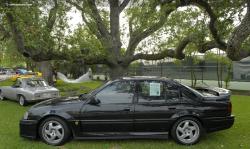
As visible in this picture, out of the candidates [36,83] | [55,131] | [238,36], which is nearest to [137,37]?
[36,83]

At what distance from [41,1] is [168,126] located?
11201 millimetres

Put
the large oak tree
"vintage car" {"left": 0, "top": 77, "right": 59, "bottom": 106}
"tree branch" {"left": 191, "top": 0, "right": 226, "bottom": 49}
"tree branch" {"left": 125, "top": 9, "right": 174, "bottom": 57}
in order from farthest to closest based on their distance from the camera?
"vintage car" {"left": 0, "top": 77, "right": 59, "bottom": 106}, "tree branch" {"left": 125, "top": 9, "right": 174, "bottom": 57}, the large oak tree, "tree branch" {"left": 191, "top": 0, "right": 226, "bottom": 49}

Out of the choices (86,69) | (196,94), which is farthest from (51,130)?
(86,69)

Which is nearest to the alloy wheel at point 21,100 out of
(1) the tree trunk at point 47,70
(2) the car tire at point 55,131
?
(2) the car tire at point 55,131

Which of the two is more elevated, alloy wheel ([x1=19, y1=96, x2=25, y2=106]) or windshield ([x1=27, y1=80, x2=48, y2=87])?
windshield ([x1=27, y1=80, x2=48, y2=87])

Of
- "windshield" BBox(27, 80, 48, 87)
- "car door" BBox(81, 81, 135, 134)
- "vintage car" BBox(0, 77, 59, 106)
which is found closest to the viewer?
"car door" BBox(81, 81, 135, 134)

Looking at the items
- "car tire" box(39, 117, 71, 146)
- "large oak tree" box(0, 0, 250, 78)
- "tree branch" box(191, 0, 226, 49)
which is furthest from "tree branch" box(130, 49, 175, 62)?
"car tire" box(39, 117, 71, 146)

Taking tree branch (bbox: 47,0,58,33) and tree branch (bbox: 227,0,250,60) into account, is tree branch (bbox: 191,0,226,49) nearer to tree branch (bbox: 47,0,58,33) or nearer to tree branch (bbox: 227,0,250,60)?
tree branch (bbox: 227,0,250,60)

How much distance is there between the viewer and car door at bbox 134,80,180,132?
8.89m

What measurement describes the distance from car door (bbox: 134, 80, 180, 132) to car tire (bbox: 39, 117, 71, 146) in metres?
1.58

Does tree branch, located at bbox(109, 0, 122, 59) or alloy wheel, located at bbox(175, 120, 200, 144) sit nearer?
alloy wheel, located at bbox(175, 120, 200, 144)

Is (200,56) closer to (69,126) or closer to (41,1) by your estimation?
(41,1)

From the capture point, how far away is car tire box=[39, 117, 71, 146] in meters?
8.96

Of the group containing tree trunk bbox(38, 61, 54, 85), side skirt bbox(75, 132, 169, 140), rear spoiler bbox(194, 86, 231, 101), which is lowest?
side skirt bbox(75, 132, 169, 140)
